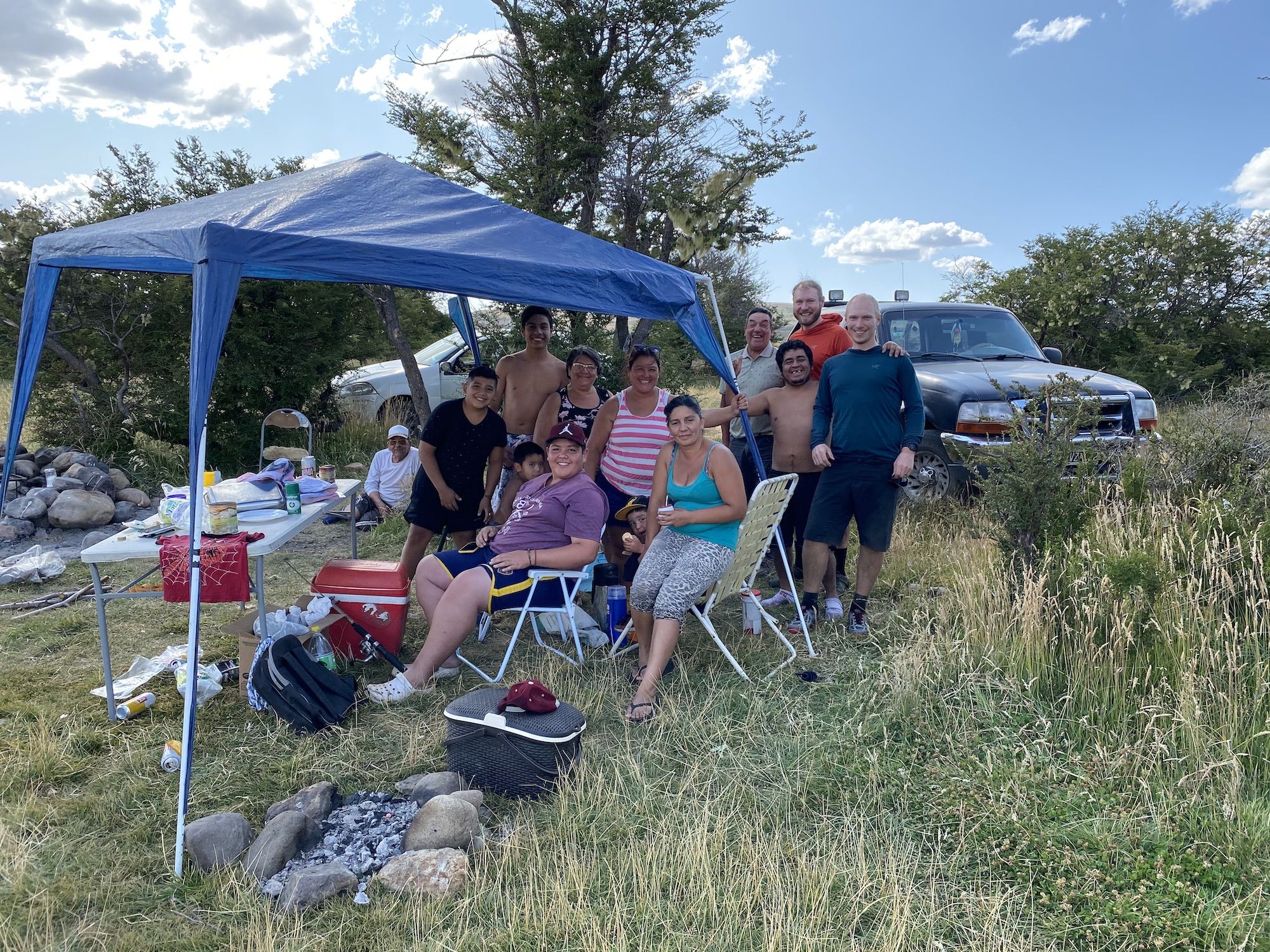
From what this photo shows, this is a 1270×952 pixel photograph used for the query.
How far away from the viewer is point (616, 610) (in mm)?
4168

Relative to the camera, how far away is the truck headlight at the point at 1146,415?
6.10 meters

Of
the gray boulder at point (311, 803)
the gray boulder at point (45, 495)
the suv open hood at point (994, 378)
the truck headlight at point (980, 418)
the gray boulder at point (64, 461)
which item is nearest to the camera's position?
the gray boulder at point (311, 803)

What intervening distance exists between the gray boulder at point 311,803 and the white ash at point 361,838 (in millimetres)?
30

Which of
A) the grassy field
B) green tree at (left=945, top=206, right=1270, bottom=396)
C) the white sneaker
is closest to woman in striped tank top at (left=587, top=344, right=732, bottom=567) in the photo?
the white sneaker

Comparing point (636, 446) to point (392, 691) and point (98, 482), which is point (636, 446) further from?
point (98, 482)

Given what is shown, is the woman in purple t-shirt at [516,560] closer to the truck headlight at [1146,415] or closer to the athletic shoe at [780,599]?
the athletic shoe at [780,599]

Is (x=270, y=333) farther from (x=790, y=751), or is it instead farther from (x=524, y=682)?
(x=790, y=751)

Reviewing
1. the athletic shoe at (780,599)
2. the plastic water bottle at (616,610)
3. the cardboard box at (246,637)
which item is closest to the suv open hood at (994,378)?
the athletic shoe at (780,599)

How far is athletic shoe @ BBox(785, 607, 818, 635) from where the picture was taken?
4.25 m

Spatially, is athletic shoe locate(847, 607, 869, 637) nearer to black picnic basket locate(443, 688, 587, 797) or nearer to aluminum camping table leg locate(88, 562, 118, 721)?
black picnic basket locate(443, 688, 587, 797)

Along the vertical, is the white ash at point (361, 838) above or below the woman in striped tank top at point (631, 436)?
below

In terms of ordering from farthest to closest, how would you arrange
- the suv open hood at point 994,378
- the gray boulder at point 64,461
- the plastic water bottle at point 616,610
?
the gray boulder at point 64,461
the suv open hood at point 994,378
the plastic water bottle at point 616,610

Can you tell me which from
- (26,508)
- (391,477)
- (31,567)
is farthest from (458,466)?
(26,508)

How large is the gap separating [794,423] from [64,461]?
6823mm
